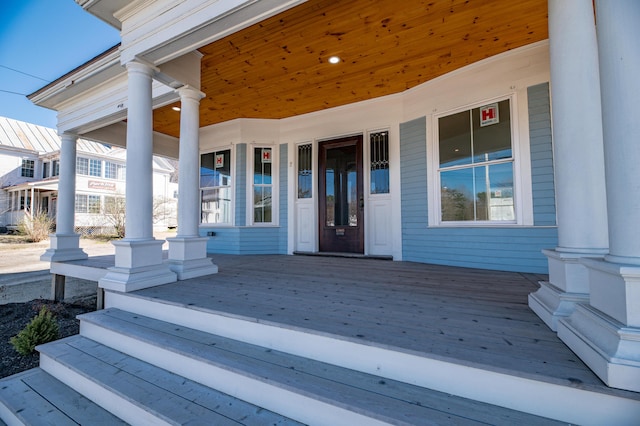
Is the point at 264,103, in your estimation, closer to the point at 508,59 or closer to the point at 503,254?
the point at 508,59

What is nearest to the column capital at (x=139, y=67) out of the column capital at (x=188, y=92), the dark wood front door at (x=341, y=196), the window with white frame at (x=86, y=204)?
the column capital at (x=188, y=92)

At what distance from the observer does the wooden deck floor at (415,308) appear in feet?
4.16

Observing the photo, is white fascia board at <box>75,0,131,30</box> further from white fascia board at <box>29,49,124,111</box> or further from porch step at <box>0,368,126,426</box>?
porch step at <box>0,368,126,426</box>

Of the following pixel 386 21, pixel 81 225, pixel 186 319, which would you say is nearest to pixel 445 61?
pixel 386 21

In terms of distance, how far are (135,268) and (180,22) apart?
2.38 meters

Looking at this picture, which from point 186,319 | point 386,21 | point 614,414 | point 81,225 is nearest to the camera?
point 614,414

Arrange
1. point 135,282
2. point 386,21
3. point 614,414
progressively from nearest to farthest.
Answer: point 614,414
point 135,282
point 386,21

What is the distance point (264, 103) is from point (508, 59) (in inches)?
143

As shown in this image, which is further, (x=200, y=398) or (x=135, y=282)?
(x=135, y=282)

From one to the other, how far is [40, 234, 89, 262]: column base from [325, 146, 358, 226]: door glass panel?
434cm

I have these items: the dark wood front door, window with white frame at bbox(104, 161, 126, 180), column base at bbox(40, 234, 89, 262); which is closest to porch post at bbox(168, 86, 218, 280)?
the dark wood front door

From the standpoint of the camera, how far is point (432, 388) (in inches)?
50.4

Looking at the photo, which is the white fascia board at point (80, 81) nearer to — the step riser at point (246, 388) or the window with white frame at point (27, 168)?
the step riser at point (246, 388)

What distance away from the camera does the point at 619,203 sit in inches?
45.6
